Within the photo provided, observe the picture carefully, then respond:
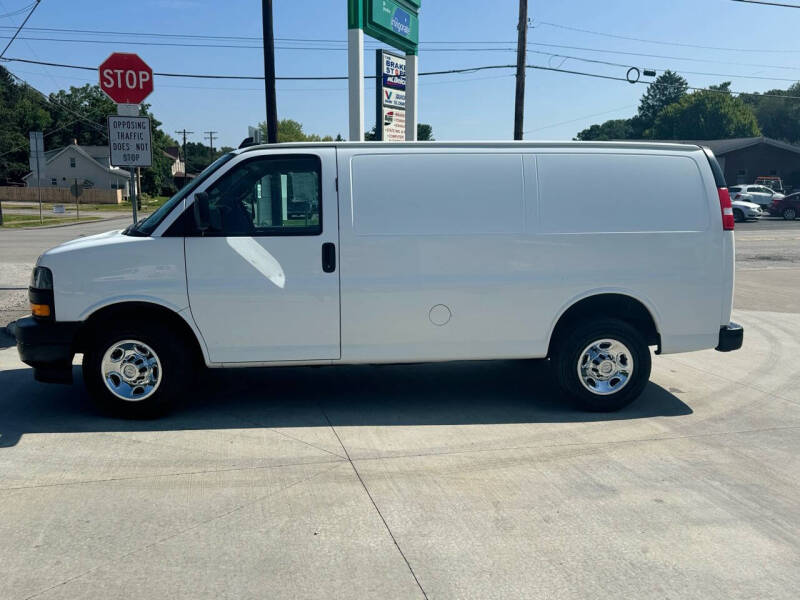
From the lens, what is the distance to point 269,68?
12.4 metres

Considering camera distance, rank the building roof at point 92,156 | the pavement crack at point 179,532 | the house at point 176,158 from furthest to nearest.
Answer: the house at point 176,158 < the building roof at point 92,156 < the pavement crack at point 179,532

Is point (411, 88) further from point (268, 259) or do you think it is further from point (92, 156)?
point (92, 156)

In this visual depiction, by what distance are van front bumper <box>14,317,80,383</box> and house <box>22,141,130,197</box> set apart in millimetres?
82249

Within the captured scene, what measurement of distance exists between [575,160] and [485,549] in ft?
11.1

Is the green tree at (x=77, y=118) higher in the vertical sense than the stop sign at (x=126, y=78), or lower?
higher

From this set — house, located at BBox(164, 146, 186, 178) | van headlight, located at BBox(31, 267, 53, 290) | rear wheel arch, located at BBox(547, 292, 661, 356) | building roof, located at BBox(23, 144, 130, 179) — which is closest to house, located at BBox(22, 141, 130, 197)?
building roof, located at BBox(23, 144, 130, 179)

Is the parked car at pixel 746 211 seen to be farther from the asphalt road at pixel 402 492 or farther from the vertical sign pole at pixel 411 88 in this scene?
the asphalt road at pixel 402 492

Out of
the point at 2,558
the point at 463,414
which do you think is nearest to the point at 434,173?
the point at 463,414

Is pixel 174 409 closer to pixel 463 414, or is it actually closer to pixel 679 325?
pixel 463 414

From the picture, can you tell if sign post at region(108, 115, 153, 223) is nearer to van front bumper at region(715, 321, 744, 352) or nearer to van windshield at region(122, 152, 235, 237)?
van windshield at region(122, 152, 235, 237)

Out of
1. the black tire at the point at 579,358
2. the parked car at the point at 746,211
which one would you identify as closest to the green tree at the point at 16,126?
the parked car at the point at 746,211

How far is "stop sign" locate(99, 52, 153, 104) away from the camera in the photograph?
9.90 metres

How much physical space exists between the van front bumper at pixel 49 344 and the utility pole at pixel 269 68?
7.07 meters

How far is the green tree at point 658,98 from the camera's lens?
4835 inches
